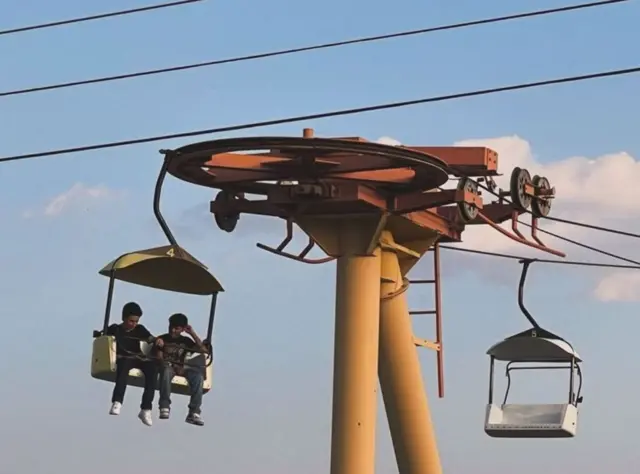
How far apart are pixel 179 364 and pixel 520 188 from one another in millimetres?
4553

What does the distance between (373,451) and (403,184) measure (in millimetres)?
3192

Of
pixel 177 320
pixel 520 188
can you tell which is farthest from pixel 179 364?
pixel 520 188

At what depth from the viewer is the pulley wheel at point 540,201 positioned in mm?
20453

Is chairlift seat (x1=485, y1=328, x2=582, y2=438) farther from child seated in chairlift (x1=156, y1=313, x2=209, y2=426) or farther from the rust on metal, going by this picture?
child seated in chairlift (x1=156, y1=313, x2=209, y2=426)

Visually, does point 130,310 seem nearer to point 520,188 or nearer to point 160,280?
point 160,280

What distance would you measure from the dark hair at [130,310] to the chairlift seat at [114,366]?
0.36m

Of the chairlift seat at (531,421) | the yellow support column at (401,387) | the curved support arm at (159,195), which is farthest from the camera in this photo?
the yellow support column at (401,387)

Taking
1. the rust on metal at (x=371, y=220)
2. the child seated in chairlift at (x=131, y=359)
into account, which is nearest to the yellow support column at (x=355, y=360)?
the rust on metal at (x=371, y=220)

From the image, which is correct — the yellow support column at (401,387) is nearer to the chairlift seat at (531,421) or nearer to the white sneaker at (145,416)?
the chairlift seat at (531,421)

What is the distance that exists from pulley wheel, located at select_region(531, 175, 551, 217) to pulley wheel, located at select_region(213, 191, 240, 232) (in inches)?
141

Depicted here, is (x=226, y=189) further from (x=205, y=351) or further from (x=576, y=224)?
(x=576, y=224)

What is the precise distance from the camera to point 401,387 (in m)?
21.2

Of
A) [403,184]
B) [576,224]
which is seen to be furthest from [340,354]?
[576,224]

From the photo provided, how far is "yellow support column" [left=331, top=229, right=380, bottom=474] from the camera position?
19828 mm
